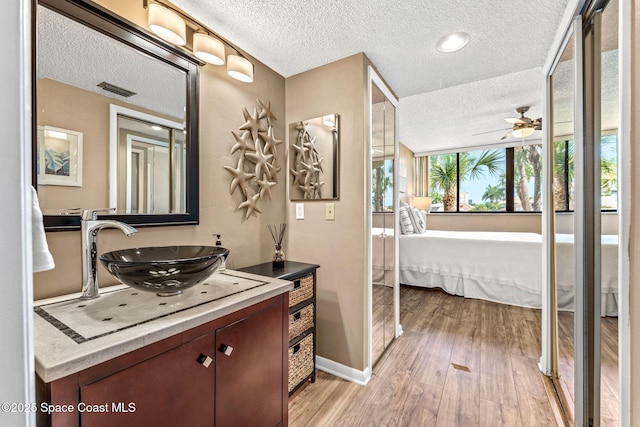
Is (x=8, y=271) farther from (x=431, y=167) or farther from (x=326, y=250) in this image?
(x=431, y=167)

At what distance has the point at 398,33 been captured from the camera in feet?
5.42

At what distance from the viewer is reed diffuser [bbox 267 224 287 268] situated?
184 cm

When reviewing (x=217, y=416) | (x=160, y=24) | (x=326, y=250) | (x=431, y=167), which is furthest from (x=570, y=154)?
(x=431, y=167)

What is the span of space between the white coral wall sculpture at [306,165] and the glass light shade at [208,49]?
73cm

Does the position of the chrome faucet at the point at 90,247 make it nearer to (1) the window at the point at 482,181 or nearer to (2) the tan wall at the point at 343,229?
(2) the tan wall at the point at 343,229

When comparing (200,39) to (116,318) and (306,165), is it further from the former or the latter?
(116,318)

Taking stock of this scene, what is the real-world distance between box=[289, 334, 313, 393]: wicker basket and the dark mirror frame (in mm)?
981

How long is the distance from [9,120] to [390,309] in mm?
2424

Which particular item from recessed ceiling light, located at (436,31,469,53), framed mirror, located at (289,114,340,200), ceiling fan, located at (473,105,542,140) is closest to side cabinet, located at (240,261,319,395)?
framed mirror, located at (289,114,340,200)

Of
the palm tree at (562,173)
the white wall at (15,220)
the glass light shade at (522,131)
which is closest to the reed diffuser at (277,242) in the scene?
the white wall at (15,220)

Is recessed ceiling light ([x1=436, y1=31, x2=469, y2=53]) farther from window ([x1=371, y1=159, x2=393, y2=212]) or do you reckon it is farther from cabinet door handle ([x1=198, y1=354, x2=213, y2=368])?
cabinet door handle ([x1=198, y1=354, x2=213, y2=368])

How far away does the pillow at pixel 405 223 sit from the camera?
13.0 feet

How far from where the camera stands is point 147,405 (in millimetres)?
773

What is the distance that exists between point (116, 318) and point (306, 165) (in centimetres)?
151
